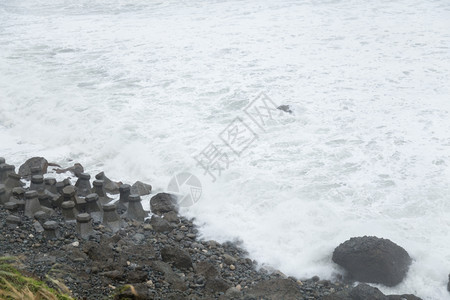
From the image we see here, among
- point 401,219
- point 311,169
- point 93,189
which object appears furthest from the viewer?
point 311,169

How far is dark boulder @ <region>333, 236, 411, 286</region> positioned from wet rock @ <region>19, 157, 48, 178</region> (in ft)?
12.7

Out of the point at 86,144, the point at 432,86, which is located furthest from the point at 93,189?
the point at 432,86

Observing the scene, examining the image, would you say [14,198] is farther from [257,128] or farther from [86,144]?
[257,128]

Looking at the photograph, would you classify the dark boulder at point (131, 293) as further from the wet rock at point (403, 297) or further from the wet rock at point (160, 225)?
the wet rock at point (403, 297)

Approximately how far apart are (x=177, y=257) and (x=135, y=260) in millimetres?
365

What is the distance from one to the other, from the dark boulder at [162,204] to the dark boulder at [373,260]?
6.30 feet

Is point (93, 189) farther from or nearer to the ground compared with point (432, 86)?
farther from the ground

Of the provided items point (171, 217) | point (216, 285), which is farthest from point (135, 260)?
point (171, 217)

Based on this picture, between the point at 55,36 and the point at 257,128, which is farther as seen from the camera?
the point at 55,36

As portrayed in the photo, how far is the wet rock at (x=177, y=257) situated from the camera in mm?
4582

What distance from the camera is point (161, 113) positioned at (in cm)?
873

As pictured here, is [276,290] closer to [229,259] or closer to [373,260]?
[229,259]

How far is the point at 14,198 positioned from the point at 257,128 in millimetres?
3800

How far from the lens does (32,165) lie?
6730 millimetres
